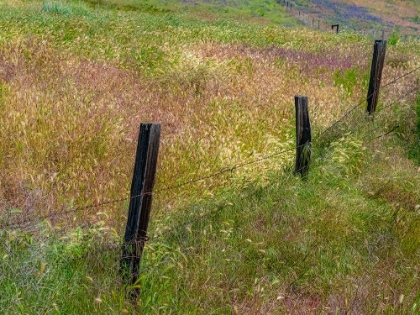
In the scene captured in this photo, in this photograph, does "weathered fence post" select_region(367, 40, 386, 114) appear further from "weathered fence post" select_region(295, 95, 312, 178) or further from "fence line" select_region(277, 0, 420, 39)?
"fence line" select_region(277, 0, 420, 39)

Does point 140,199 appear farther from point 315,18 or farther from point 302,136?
point 315,18

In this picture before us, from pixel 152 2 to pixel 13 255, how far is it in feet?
114

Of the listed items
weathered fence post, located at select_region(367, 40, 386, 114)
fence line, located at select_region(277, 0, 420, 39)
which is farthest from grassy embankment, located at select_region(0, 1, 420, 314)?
fence line, located at select_region(277, 0, 420, 39)

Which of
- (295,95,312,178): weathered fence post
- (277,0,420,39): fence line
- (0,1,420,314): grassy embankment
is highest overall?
(295,95,312,178): weathered fence post

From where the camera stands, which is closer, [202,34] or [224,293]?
[224,293]

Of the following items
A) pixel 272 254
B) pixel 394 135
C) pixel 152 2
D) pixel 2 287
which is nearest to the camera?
pixel 2 287

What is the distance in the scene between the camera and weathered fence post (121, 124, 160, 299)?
11.0 ft

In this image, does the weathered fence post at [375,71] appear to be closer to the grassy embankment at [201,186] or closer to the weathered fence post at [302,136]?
the grassy embankment at [201,186]

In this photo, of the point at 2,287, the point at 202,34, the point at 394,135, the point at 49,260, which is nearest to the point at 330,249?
the point at 49,260

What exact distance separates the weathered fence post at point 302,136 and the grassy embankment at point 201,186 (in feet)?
0.62

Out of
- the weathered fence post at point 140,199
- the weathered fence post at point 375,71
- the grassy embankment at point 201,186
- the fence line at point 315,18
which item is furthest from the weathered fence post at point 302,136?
the fence line at point 315,18

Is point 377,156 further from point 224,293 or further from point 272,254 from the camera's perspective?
point 224,293

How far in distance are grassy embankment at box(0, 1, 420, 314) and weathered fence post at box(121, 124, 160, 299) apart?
101mm

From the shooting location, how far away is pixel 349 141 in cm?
673
